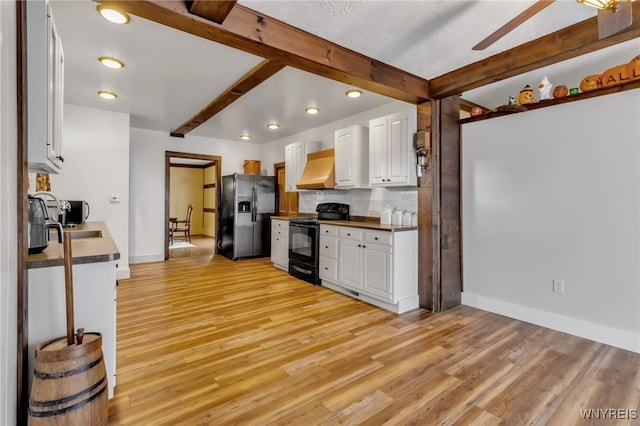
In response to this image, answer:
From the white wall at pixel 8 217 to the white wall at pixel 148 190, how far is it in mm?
4829

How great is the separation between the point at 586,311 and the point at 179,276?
195 inches

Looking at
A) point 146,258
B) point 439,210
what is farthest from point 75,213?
point 439,210

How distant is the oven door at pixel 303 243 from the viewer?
14.6 ft

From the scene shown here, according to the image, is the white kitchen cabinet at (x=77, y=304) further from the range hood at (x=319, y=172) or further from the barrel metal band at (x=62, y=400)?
the range hood at (x=319, y=172)

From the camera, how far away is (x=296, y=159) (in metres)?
5.73

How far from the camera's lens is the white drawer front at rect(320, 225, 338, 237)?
412 cm

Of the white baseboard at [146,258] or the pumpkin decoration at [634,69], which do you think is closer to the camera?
the pumpkin decoration at [634,69]

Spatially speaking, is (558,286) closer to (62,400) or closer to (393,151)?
(393,151)

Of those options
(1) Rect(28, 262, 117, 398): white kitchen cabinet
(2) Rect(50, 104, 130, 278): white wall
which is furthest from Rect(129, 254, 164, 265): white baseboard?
(1) Rect(28, 262, 117, 398): white kitchen cabinet

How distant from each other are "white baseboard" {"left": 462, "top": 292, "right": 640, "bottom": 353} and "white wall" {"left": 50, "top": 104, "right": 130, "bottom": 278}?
4868 millimetres

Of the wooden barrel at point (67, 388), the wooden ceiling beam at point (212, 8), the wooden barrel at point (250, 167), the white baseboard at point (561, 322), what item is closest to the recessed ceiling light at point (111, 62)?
the wooden ceiling beam at point (212, 8)

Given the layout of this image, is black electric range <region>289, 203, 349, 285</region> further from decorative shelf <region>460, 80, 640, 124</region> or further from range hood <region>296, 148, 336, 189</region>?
decorative shelf <region>460, 80, 640, 124</region>

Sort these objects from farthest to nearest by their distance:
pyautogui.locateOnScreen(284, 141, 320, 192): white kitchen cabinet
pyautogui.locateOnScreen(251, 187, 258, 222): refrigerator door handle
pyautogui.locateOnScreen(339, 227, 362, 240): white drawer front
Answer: pyautogui.locateOnScreen(251, 187, 258, 222): refrigerator door handle < pyautogui.locateOnScreen(284, 141, 320, 192): white kitchen cabinet < pyautogui.locateOnScreen(339, 227, 362, 240): white drawer front

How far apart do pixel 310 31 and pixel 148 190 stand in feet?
15.7
